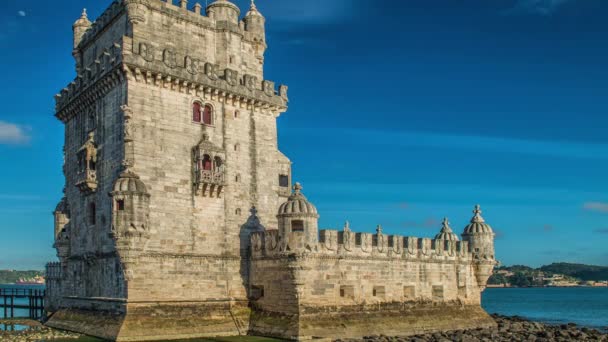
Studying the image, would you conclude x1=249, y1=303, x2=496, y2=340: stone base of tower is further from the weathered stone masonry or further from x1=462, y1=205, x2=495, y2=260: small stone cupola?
x1=462, y1=205, x2=495, y2=260: small stone cupola

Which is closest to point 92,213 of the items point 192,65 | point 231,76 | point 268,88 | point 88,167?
point 88,167

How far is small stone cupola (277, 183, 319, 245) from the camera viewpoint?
3362 centimetres

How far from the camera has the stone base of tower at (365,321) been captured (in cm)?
3312

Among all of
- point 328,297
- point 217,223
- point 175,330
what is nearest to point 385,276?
point 328,297

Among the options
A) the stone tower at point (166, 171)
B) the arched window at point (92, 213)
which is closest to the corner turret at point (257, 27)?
the stone tower at point (166, 171)

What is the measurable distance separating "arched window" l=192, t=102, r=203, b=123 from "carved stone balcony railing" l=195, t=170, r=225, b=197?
3.19 m

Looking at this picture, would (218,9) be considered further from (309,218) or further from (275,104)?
(309,218)

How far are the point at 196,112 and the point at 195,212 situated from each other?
18.9ft

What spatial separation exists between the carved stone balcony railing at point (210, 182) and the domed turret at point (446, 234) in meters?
17.9

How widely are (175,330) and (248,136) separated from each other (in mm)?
12271

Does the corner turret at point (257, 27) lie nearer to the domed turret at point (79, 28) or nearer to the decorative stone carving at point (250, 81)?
the decorative stone carving at point (250, 81)

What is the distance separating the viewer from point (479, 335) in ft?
128

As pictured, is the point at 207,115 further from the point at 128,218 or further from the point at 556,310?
the point at 556,310

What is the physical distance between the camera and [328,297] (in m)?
34.8
